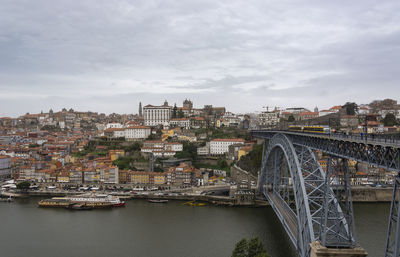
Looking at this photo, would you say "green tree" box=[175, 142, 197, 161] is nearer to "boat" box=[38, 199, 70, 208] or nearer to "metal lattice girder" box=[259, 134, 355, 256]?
"boat" box=[38, 199, 70, 208]

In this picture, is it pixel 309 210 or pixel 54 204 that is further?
pixel 54 204

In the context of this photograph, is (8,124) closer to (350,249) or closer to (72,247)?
(72,247)

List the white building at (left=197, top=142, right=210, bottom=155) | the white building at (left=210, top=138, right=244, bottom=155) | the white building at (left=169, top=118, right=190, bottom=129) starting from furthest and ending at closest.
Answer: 1. the white building at (left=169, top=118, right=190, bottom=129)
2. the white building at (left=197, top=142, right=210, bottom=155)
3. the white building at (left=210, top=138, right=244, bottom=155)

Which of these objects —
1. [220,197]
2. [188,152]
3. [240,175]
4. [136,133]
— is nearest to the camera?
[220,197]

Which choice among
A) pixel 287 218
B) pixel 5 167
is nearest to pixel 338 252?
pixel 287 218

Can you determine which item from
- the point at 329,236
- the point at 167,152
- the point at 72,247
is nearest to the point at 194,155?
the point at 167,152

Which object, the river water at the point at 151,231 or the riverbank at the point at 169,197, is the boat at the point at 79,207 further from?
the riverbank at the point at 169,197

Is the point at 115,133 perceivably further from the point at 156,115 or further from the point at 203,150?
the point at 203,150

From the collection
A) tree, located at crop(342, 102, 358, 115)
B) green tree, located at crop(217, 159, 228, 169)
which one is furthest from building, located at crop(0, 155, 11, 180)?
tree, located at crop(342, 102, 358, 115)
